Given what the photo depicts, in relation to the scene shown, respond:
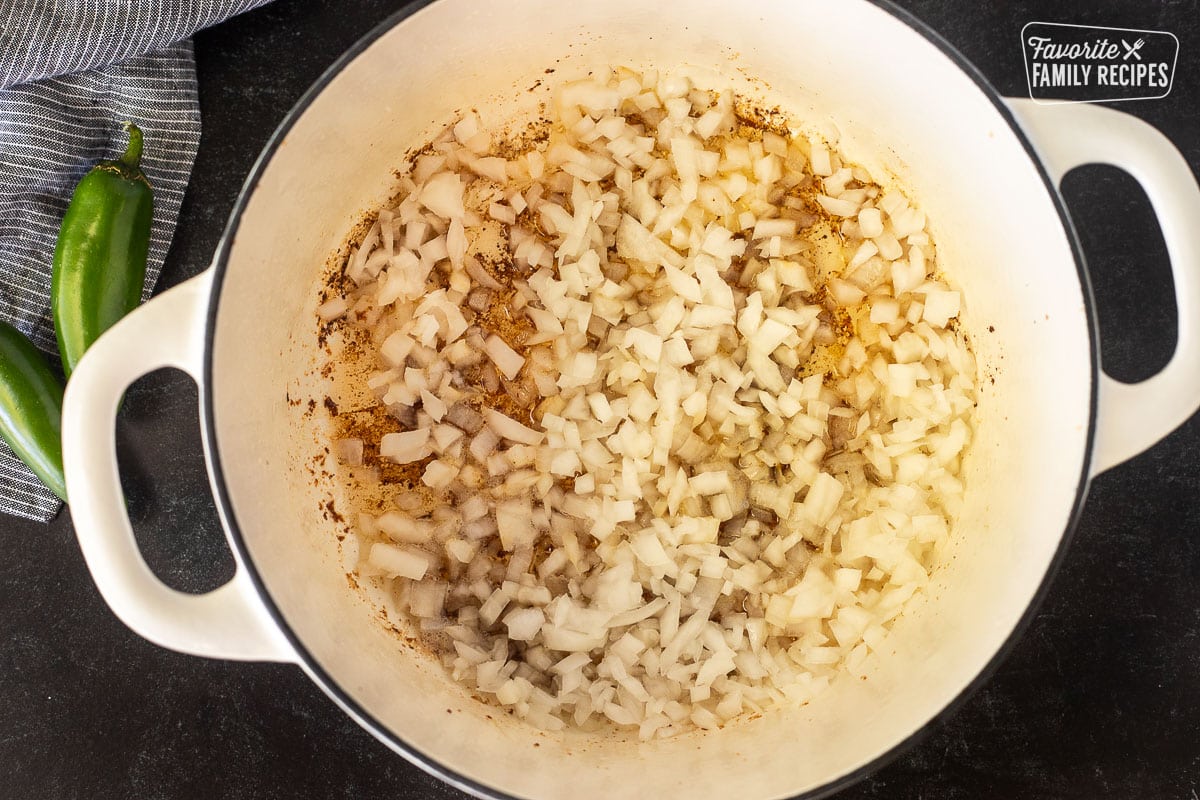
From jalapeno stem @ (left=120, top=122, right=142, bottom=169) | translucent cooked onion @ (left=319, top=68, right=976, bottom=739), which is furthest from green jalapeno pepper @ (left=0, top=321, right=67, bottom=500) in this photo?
translucent cooked onion @ (left=319, top=68, right=976, bottom=739)

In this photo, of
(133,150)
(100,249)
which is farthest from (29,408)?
(133,150)

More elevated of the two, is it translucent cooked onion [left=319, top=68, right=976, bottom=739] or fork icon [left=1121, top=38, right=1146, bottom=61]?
fork icon [left=1121, top=38, right=1146, bottom=61]

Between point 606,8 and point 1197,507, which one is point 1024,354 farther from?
point 606,8

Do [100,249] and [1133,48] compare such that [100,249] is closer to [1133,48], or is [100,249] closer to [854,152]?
[854,152]

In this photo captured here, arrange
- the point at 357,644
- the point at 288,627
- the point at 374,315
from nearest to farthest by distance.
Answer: the point at 288,627 → the point at 357,644 → the point at 374,315

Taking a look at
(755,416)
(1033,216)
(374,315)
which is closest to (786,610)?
(755,416)

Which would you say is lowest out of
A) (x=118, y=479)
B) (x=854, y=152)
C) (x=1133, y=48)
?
(x=118, y=479)

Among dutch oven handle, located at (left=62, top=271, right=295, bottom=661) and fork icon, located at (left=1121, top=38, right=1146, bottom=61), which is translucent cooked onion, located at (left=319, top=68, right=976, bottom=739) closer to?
dutch oven handle, located at (left=62, top=271, right=295, bottom=661)

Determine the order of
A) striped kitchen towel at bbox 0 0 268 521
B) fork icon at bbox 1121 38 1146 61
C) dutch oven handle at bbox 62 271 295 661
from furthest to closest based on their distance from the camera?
1. fork icon at bbox 1121 38 1146 61
2. striped kitchen towel at bbox 0 0 268 521
3. dutch oven handle at bbox 62 271 295 661
